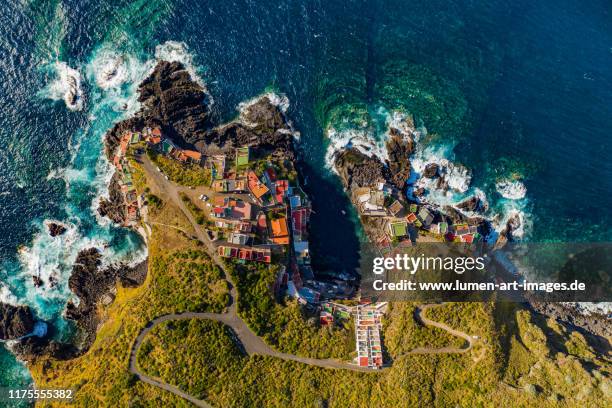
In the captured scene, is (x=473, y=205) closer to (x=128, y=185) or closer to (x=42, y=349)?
(x=128, y=185)

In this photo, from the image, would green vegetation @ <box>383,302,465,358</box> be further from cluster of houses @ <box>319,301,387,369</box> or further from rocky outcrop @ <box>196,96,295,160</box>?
rocky outcrop @ <box>196,96,295,160</box>

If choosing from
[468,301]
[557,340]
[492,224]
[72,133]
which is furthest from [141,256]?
[557,340]

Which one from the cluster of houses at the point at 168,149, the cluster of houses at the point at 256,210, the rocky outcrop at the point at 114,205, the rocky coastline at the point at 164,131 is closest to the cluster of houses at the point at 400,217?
the cluster of houses at the point at 256,210

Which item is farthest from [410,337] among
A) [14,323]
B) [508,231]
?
[14,323]

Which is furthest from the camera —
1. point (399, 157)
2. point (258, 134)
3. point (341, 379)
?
point (399, 157)

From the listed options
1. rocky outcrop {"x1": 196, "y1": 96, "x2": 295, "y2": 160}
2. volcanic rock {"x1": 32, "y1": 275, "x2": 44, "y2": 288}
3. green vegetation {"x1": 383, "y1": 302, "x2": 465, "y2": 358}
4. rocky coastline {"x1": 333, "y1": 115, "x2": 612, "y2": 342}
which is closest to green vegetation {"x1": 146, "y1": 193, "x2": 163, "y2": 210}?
rocky outcrop {"x1": 196, "y1": 96, "x2": 295, "y2": 160}

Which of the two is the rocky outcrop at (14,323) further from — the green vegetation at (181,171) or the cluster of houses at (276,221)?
the cluster of houses at (276,221)

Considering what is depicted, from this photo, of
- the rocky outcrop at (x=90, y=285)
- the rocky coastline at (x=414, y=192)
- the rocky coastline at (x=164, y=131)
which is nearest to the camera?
the rocky coastline at (x=164, y=131)
